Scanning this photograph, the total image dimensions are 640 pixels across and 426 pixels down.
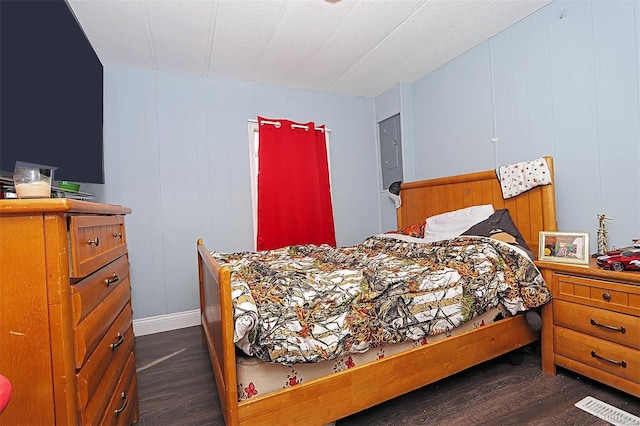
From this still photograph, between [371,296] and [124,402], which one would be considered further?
[371,296]

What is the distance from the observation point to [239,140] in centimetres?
333

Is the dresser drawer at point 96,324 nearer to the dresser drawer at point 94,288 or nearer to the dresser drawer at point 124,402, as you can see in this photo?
the dresser drawer at point 94,288

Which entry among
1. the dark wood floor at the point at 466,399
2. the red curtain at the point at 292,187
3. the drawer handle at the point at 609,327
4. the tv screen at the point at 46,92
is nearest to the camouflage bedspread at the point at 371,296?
the drawer handle at the point at 609,327

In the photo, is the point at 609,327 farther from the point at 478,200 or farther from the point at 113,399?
the point at 113,399

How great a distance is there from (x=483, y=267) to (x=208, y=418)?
1.69m

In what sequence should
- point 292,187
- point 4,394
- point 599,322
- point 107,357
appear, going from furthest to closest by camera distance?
point 292,187 < point 599,322 < point 107,357 < point 4,394

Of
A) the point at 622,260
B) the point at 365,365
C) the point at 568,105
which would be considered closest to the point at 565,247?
the point at 622,260

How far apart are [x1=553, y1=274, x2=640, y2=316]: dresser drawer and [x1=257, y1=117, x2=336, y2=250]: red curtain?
2208mm

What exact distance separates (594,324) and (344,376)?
4.52 ft

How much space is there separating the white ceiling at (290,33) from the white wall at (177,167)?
0.71 ft

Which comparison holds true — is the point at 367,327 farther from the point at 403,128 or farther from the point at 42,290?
the point at 403,128

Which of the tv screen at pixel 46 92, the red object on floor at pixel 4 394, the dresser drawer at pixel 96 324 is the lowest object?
the dresser drawer at pixel 96 324

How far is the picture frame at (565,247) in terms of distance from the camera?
179cm

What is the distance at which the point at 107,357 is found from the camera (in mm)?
1111
